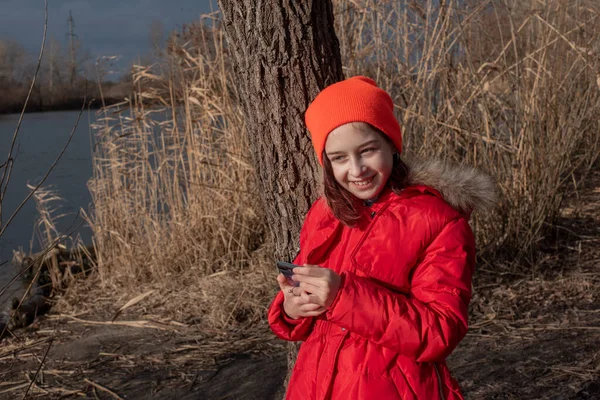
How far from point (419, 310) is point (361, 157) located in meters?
0.40

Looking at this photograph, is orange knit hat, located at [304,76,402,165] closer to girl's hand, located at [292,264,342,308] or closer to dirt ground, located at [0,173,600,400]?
girl's hand, located at [292,264,342,308]

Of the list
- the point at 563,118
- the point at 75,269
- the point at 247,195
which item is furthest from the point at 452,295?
the point at 75,269

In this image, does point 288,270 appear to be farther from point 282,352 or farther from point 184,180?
point 184,180

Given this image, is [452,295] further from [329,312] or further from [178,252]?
[178,252]

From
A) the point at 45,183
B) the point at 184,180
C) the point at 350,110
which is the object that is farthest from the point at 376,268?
the point at 45,183

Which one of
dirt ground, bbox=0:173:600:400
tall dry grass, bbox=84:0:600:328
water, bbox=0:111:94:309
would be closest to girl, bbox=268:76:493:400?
dirt ground, bbox=0:173:600:400

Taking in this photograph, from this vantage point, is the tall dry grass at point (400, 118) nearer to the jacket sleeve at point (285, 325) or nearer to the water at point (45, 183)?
the water at point (45, 183)

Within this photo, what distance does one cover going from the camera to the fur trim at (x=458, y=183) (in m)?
1.63

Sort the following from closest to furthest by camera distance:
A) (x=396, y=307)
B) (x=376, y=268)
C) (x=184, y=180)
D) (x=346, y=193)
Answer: (x=396, y=307) → (x=376, y=268) → (x=346, y=193) → (x=184, y=180)

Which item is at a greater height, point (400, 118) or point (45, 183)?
point (400, 118)

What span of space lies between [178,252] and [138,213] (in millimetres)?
472

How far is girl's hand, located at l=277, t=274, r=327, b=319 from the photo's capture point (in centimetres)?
157

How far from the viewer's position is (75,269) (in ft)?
19.5

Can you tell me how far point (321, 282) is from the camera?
1500 mm
